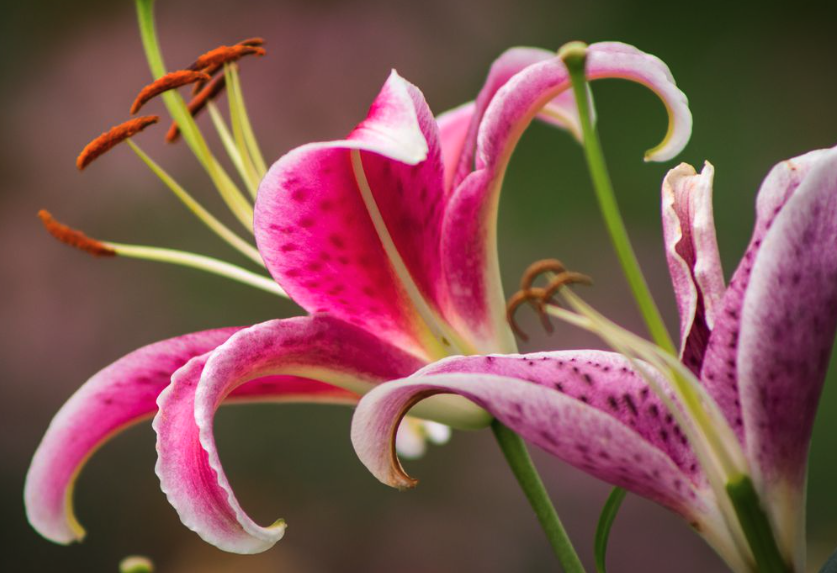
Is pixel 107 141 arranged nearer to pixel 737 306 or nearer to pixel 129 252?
pixel 129 252

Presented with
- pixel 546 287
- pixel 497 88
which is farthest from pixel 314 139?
pixel 546 287

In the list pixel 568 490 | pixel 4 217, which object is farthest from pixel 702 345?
pixel 4 217

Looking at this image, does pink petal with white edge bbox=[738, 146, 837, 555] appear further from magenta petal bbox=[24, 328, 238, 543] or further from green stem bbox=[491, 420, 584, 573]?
magenta petal bbox=[24, 328, 238, 543]

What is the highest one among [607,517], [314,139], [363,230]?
[363,230]

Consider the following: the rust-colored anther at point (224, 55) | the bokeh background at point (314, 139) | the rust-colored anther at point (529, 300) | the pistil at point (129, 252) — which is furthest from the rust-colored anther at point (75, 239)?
the bokeh background at point (314, 139)

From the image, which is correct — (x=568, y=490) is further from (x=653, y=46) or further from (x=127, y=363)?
(x=127, y=363)

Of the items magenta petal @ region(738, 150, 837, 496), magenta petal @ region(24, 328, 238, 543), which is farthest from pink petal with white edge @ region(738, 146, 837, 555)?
magenta petal @ region(24, 328, 238, 543)

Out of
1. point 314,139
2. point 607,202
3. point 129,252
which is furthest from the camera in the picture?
point 314,139
